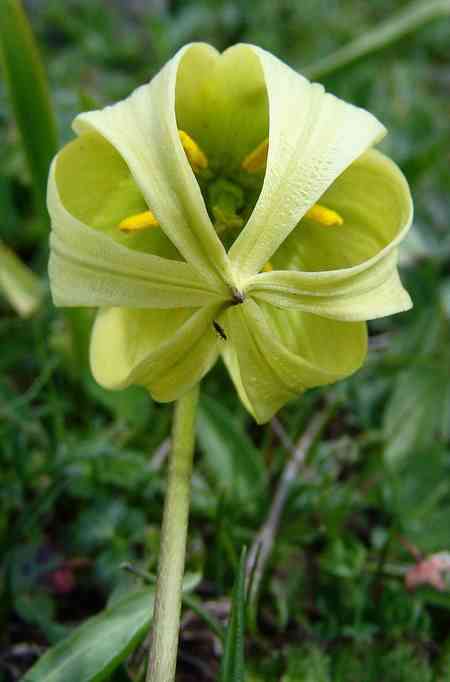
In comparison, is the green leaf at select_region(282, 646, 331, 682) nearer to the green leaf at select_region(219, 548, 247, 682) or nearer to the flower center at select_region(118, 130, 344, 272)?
the green leaf at select_region(219, 548, 247, 682)

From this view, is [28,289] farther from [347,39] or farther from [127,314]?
[347,39]

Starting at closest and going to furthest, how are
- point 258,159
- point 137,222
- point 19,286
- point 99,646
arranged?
point 99,646, point 137,222, point 258,159, point 19,286

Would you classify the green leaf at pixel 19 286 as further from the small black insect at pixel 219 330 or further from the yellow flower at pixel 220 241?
the small black insect at pixel 219 330

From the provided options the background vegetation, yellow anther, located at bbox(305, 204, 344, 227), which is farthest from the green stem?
yellow anther, located at bbox(305, 204, 344, 227)

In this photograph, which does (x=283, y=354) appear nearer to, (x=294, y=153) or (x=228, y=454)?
(x=294, y=153)

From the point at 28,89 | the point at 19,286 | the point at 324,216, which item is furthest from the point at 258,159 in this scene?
the point at 19,286

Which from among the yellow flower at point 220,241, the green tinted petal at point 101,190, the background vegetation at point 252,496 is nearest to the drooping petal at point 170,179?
the yellow flower at point 220,241

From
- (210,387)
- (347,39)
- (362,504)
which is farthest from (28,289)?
(347,39)
